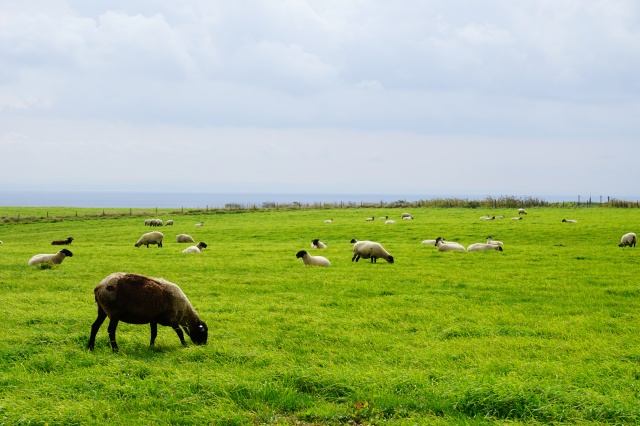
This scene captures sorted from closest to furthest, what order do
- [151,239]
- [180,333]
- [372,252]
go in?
1. [180,333]
2. [372,252]
3. [151,239]

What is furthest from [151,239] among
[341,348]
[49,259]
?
[341,348]

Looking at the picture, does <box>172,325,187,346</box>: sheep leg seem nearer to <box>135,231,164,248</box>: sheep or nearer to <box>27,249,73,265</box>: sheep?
<box>27,249,73,265</box>: sheep

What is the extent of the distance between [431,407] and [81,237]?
4974 cm

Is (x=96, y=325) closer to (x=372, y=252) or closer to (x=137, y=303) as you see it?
(x=137, y=303)

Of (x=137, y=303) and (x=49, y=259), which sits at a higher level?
(x=137, y=303)

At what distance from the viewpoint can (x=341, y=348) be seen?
37.2 feet

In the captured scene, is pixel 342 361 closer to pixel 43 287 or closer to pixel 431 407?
pixel 431 407

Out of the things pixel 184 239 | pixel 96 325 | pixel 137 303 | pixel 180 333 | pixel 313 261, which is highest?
pixel 137 303

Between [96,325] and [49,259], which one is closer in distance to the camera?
[96,325]

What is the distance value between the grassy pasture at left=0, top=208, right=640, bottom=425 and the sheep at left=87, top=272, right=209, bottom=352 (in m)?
0.46

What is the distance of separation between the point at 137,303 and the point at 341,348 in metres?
4.65

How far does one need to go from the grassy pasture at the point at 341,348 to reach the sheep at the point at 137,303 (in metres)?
0.46

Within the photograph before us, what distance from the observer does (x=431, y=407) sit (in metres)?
7.87

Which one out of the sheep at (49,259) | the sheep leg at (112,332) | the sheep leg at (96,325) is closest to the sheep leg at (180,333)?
the sheep leg at (112,332)
